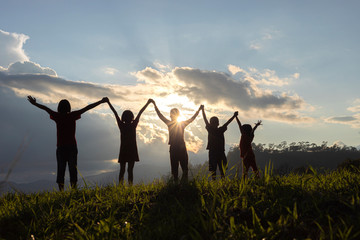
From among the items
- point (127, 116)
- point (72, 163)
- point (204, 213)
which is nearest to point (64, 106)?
point (72, 163)

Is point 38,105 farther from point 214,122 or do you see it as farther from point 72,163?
point 214,122

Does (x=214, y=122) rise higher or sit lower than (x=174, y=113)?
lower

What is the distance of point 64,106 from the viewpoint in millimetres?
7406

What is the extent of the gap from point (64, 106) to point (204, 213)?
5202mm

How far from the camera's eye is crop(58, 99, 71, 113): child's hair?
7379 millimetres

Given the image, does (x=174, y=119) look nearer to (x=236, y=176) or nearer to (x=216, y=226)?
(x=236, y=176)

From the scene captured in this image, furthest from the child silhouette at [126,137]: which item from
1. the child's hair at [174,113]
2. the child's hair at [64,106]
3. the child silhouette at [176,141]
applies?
the child's hair at [64,106]

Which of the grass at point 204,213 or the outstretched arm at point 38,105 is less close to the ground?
the outstretched arm at point 38,105

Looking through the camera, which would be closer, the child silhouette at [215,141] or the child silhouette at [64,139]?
the child silhouette at [64,139]

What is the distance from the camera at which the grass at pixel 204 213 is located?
3078mm

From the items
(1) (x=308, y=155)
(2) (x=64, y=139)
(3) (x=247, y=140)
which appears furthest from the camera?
(1) (x=308, y=155)

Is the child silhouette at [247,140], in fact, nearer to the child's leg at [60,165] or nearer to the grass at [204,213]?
the grass at [204,213]

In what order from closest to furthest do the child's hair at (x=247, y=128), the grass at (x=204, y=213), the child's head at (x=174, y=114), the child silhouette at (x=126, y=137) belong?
the grass at (x=204, y=213)
the child silhouette at (x=126, y=137)
the child's head at (x=174, y=114)
the child's hair at (x=247, y=128)

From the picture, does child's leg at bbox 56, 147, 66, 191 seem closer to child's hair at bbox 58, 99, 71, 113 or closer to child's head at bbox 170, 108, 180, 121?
child's hair at bbox 58, 99, 71, 113
